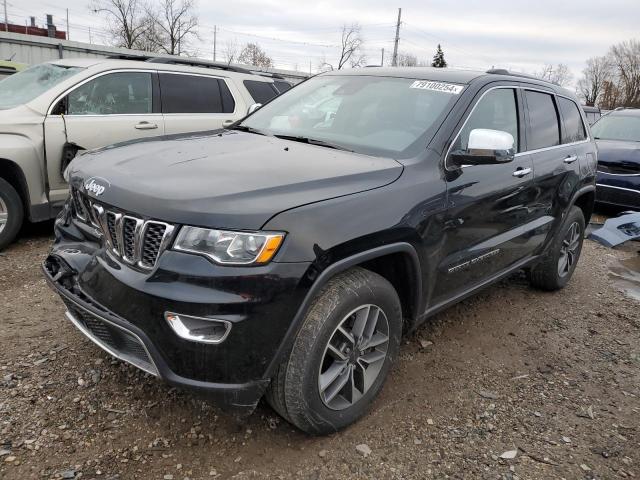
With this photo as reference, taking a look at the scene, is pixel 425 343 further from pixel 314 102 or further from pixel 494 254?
pixel 314 102

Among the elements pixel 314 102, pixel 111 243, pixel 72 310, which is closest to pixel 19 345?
pixel 72 310

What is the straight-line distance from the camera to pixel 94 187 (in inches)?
93.5

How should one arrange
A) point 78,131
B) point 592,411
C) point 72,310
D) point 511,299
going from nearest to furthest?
point 72,310, point 592,411, point 511,299, point 78,131

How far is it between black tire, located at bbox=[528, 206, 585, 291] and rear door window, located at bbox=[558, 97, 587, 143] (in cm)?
65

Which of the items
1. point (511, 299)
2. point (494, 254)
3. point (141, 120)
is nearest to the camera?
point (494, 254)

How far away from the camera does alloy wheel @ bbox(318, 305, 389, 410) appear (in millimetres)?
2406

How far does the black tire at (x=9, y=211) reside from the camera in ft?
15.1

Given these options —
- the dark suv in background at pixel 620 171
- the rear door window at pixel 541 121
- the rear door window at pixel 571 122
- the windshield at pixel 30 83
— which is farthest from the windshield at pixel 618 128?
the windshield at pixel 30 83

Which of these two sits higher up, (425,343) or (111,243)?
(111,243)

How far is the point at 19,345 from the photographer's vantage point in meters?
3.09

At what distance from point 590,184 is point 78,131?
195 inches

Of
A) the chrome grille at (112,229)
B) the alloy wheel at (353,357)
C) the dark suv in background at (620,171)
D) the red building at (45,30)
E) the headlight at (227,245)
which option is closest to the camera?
the headlight at (227,245)

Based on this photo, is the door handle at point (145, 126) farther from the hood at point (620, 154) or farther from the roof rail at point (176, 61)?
the hood at point (620, 154)

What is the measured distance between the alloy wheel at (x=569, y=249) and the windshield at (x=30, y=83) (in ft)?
16.7
